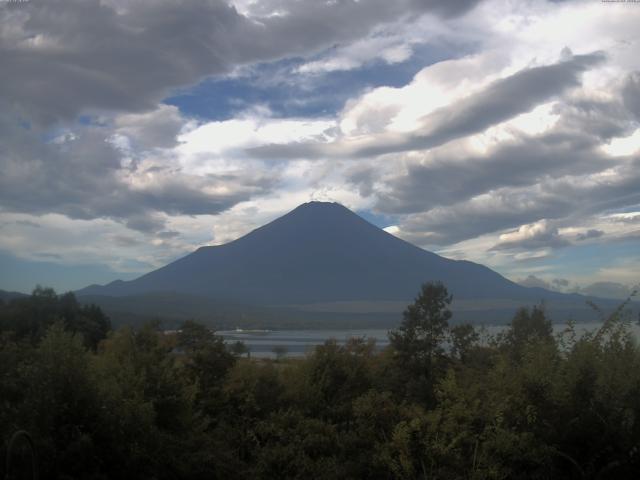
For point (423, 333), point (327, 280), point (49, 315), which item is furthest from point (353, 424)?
point (327, 280)

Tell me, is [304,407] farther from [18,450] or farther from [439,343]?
[439,343]

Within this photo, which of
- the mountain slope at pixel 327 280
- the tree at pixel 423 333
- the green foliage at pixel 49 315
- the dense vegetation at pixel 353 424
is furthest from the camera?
the mountain slope at pixel 327 280

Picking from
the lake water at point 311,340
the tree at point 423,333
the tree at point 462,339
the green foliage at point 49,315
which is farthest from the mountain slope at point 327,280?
the tree at point 462,339

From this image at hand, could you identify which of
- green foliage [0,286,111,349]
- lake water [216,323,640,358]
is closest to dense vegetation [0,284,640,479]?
lake water [216,323,640,358]

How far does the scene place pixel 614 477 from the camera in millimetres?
8766

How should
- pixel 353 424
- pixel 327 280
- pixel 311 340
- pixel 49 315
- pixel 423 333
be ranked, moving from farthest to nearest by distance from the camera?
pixel 327 280
pixel 311 340
pixel 49 315
pixel 423 333
pixel 353 424

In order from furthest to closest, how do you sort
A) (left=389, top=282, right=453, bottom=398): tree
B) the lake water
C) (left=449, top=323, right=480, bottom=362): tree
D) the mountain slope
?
the mountain slope < (left=449, top=323, right=480, bottom=362): tree < (left=389, top=282, right=453, bottom=398): tree < the lake water

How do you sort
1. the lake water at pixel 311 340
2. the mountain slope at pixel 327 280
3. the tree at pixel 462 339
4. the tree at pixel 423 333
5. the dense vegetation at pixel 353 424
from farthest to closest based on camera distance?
the mountain slope at pixel 327 280
the tree at pixel 462 339
the tree at pixel 423 333
the lake water at pixel 311 340
the dense vegetation at pixel 353 424

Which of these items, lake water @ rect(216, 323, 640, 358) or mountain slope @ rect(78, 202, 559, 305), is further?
mountain slope @ rect(78, 202, 559, 305)

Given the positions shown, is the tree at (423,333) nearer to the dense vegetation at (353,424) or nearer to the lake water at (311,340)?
the lake water at (311,340)

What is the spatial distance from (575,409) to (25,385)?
7510mm

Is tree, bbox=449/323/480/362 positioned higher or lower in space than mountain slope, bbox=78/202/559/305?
lower

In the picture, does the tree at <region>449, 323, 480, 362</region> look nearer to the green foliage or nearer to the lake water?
the lake water

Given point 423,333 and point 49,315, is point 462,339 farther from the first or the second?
point 49,315
